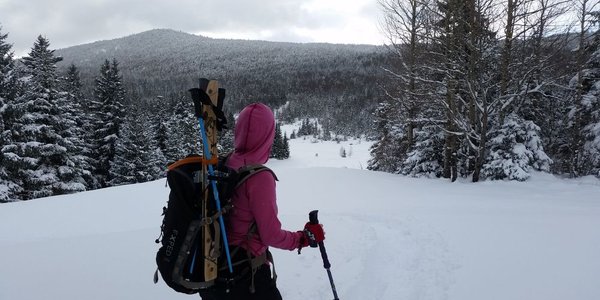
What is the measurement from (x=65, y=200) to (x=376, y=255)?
9163 mm

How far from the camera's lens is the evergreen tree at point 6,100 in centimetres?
1891

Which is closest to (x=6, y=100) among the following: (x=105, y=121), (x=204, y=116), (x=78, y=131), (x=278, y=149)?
(x=78, y=131)

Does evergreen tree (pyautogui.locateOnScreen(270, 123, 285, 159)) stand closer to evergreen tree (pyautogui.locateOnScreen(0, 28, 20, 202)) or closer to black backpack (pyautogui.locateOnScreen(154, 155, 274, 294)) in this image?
evergreen tree (pyautogui.locateOnScreen(0, 28, 20, 202))

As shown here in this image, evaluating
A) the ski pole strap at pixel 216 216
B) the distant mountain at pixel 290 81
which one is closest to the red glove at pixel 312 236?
the ski pole strap at pixel 216 216

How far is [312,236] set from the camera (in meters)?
2.89

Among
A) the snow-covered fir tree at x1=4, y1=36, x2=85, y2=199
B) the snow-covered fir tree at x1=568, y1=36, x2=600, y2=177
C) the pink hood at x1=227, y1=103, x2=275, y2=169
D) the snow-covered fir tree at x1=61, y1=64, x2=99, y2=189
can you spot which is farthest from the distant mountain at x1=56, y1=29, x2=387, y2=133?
the pink hood at x1=227, y1=103, x2=275, y2=169

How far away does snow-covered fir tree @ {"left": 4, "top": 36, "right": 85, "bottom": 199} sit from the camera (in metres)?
20.0

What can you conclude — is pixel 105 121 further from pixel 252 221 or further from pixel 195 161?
pixel 252 221

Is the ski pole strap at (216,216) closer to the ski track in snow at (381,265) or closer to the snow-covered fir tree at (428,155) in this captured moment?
the ski track in snow at (381,265)

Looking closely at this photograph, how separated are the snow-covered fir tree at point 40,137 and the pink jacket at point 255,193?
21407 millimetres

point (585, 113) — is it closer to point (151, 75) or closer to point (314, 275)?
point (314, 275)

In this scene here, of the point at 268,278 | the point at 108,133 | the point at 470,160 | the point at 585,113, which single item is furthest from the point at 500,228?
the point at 108,133

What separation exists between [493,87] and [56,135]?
891 inches

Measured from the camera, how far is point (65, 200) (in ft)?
35.2
